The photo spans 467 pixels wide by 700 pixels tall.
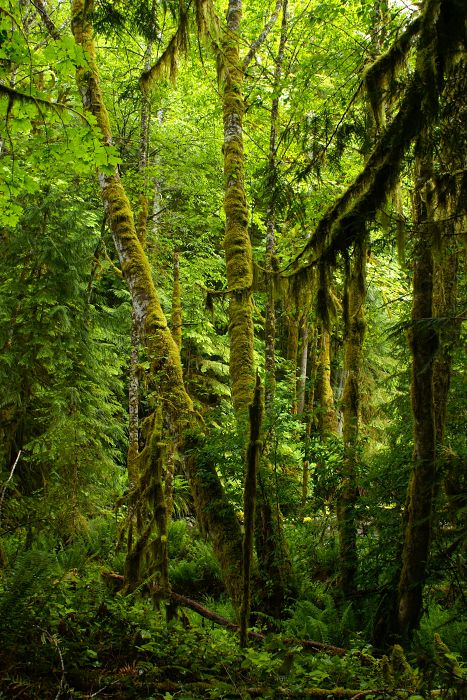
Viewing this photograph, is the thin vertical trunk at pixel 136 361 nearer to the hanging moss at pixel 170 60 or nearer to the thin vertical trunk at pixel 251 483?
the hanging moss at pixel 170 60

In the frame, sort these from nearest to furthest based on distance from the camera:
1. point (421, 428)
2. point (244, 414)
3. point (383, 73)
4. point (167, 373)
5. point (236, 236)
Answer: point (383, 73), point (421, 428), point (167, 373), point (244, 414), point (236, 236)

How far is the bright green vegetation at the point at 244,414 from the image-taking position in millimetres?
2953

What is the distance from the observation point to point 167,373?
554 centimetres

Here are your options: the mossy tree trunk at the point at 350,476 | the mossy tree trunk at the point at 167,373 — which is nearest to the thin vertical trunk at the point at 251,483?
the mossy tree trunk at the point at 167,373

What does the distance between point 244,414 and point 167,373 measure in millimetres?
1038

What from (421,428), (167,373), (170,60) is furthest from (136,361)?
(421,428)

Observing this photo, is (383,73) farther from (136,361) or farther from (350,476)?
(136,361)

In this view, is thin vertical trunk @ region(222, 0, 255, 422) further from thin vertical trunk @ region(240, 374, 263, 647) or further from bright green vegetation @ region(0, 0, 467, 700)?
thin vertical trunk @ region(240, 374, 263, 647)

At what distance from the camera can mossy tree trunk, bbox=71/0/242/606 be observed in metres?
5.16

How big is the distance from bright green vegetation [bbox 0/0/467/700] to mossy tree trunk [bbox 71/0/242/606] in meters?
0.03

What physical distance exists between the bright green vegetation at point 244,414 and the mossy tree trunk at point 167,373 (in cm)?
3

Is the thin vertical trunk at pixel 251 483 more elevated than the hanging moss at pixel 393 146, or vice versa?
the hanging moss at pixel 393 146

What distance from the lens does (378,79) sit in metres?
3.52

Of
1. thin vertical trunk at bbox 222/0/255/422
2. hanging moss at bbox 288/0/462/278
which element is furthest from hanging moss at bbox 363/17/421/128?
thin vertical trunk at bbox 222/0/255/422
